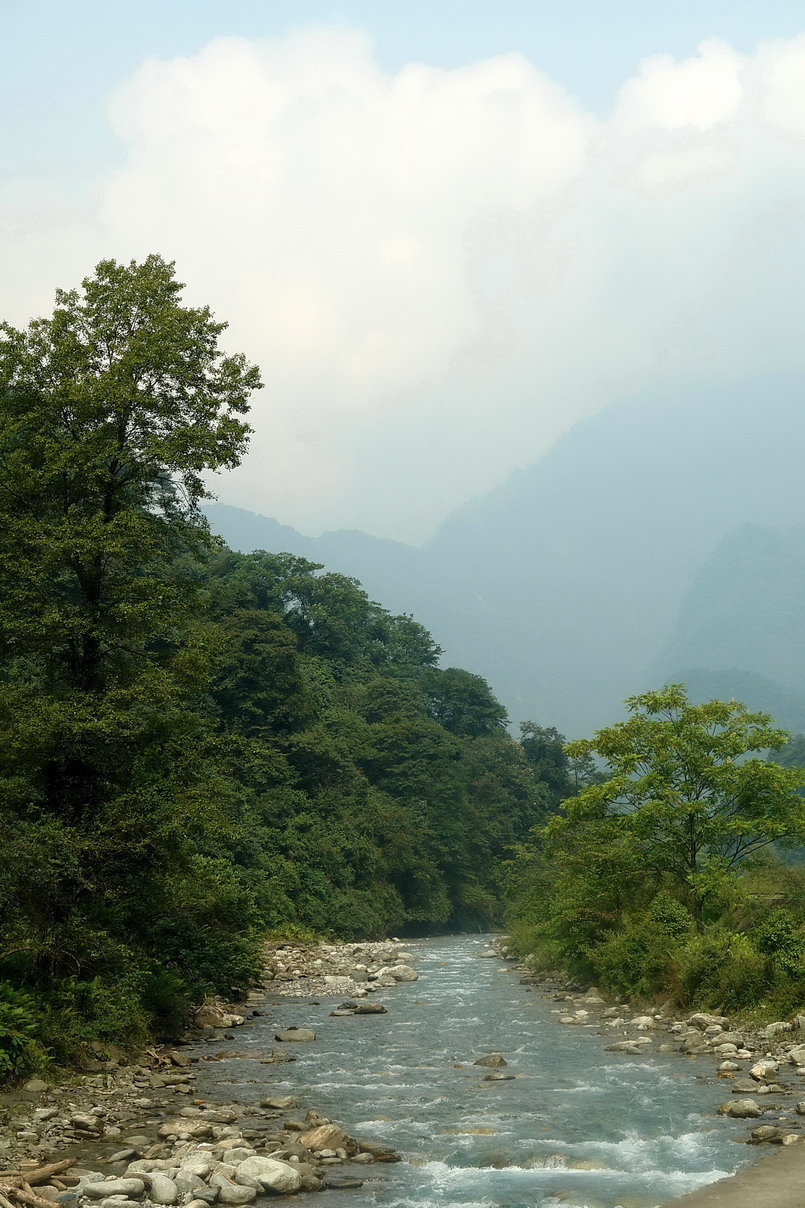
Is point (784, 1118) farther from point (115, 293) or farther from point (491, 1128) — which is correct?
point (115, 293)

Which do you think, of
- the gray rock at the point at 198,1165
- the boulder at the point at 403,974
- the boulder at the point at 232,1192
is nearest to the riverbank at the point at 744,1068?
the boulder at the point at 232,1192

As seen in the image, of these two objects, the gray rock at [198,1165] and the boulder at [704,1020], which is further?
the boulder at [704,1020]

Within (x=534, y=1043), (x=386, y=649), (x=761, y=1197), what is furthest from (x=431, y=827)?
(x=761, y=1197)

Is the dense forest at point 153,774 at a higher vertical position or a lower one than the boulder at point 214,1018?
higher

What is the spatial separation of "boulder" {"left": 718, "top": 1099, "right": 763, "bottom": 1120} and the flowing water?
0.23 m

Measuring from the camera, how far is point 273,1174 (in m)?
10.0

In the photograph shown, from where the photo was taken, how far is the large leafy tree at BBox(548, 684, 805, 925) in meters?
22.5

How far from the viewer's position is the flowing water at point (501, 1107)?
10.2 meters

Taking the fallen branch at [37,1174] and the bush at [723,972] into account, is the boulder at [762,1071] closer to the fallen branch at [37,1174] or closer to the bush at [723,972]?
the bush at [723,972]

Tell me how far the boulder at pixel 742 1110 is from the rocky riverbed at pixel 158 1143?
4.33m

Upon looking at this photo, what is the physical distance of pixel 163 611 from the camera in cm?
1811

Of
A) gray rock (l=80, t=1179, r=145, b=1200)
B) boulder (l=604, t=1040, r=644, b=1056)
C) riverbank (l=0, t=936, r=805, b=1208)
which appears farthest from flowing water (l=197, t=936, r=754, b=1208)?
gray rock (l=80, t=1179, r=145, b=1200)

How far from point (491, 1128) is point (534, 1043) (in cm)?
671

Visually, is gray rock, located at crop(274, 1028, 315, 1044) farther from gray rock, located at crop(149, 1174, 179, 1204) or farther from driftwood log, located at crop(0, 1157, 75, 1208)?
gray rock, located at crop(149, 1174, 179, 1204)
